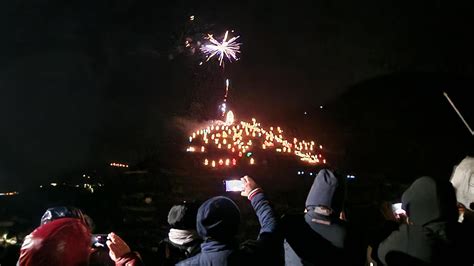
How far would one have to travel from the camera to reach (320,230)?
294 cm

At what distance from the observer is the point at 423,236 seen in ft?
9.05

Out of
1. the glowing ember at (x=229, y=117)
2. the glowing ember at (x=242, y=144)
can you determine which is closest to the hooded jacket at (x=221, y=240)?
the glowing ember at (x=242, y=144)

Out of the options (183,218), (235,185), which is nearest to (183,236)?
(183,218)

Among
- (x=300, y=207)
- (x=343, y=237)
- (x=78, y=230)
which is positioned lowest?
(x=300, y=207)

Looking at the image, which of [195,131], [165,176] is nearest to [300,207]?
[165,176]

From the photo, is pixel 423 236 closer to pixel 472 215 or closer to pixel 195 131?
pixel 472 215

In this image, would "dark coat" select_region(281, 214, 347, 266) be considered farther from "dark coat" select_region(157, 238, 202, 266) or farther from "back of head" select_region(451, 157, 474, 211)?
"back of head" select_region(451, 157, 474, 211)

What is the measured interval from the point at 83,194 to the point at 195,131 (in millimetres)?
6277

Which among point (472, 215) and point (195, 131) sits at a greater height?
point (195, 131)

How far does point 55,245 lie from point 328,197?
2065 millimetres

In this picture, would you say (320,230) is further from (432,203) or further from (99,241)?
(99,241)

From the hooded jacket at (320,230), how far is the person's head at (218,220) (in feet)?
1.88

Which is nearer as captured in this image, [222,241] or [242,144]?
[222,241]

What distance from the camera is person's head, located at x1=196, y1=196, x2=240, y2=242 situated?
8.93 ft
